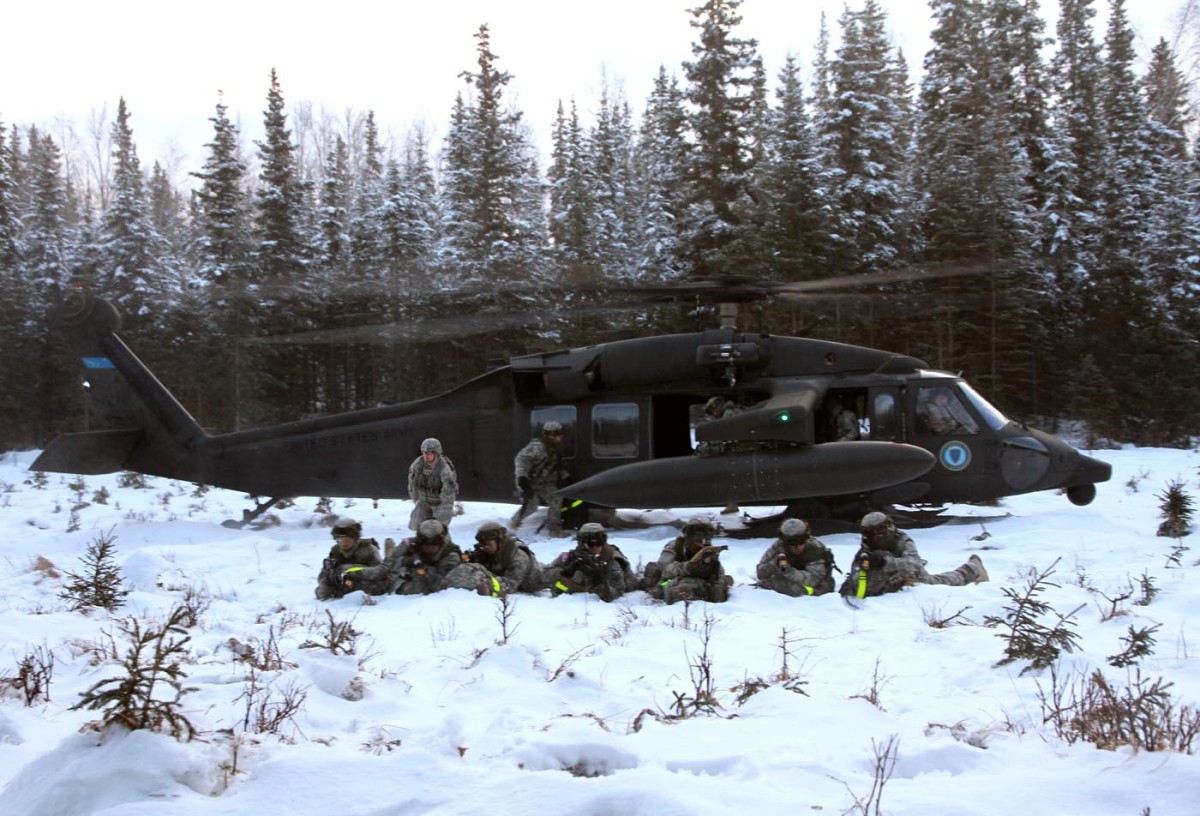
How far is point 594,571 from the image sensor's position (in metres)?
7.54

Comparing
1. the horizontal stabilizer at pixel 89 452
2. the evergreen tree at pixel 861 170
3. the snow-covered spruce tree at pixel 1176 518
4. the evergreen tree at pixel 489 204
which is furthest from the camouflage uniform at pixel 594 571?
the evergreen tree at pixel 489 204

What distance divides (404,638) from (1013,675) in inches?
145

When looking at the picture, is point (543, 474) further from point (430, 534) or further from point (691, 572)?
point (691, 572)

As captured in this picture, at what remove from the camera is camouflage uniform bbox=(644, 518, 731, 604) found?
7083 mm

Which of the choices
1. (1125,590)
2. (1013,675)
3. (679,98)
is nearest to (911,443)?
(1125,590)

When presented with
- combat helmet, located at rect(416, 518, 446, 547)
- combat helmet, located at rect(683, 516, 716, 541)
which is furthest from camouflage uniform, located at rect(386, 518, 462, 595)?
combat helmet, located at rect(683, 516, 716, 541)

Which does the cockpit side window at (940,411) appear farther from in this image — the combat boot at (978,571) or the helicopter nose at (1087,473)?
the combat boot at (978,571)

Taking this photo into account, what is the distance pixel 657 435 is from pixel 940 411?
3.40 meters

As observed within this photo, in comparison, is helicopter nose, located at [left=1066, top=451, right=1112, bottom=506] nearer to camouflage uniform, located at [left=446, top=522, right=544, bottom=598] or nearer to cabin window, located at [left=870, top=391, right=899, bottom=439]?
cabin window, located at [left=870, top=391, right=899, bottom=439]

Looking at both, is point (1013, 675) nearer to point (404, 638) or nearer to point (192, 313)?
point (404, 638)

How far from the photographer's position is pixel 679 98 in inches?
1169

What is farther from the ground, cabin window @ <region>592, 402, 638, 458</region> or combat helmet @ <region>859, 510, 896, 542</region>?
cabin window @ <region>592, 402, 638, 458</region>

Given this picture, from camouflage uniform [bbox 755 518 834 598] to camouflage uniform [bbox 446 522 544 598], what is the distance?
2.01m

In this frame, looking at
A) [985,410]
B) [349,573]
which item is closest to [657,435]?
[985,410]
